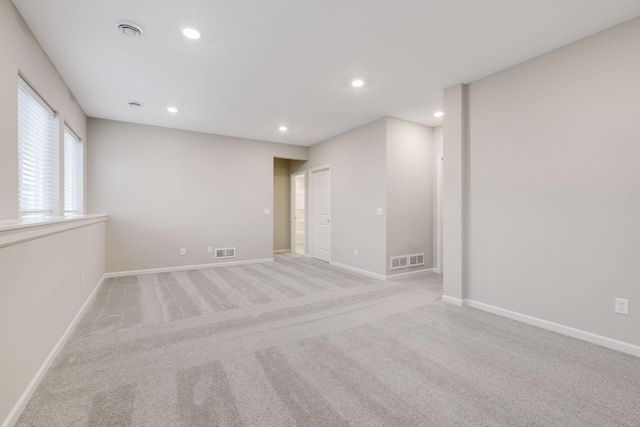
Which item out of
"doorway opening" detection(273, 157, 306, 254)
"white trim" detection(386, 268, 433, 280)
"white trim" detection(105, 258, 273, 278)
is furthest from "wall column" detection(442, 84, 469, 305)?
"doorway opening" detection(273, 157, 306, 254)

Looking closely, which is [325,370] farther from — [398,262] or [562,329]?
[398,262]

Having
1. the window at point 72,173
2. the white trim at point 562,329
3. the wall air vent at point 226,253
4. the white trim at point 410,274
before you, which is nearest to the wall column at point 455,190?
the white trim at point 562,329

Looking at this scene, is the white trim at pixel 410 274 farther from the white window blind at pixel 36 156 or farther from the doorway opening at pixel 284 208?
the white window blind at pixel 36 156

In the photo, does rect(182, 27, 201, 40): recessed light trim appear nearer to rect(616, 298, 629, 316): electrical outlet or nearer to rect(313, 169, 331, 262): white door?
rect(313, 169, 331, 262): white door

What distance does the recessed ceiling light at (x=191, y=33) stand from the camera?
7.82 ft

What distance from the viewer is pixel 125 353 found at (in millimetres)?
2252

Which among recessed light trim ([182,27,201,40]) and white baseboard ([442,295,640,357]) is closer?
white baseboard ([442,295,640,357])

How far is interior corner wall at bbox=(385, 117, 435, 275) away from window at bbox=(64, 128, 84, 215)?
4489 mm

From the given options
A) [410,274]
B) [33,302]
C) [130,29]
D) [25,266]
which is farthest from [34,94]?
[410,274]

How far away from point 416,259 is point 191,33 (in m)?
4.40

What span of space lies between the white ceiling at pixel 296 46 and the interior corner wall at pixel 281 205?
355 cm

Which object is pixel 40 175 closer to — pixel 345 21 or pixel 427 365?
pixel 345 21

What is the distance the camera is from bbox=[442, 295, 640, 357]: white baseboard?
7.45 ft

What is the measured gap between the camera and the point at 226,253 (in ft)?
18.8
